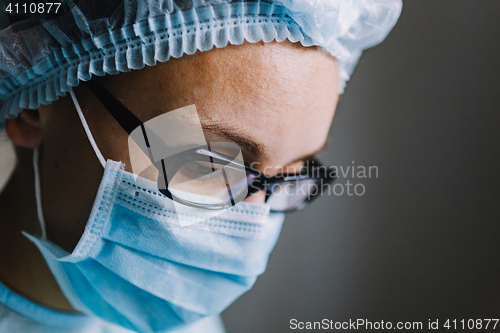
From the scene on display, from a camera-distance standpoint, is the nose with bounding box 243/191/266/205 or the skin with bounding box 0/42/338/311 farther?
the nose with bounding box 243/191/266/205

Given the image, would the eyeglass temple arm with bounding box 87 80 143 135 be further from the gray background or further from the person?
the gray background

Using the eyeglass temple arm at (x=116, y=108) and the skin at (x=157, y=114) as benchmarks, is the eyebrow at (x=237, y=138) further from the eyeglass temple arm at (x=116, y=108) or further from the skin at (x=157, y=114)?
the eyeglass temple arm at (x=116, y=108)

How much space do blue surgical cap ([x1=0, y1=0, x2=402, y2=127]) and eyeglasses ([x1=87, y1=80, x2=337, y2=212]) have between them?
6 centimetres

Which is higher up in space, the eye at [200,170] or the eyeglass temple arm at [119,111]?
the eyeglass temple arm at [119,111]

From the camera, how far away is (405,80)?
3.46 ft

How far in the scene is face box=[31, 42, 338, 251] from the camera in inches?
21.6

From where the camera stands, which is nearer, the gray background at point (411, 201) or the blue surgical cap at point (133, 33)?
the blue surgical cap at point (133, 33)

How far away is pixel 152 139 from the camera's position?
562mm

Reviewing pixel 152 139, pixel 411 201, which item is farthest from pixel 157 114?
pixel 411 201

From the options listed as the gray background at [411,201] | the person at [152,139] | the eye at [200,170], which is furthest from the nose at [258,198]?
the gray background at [411,201]

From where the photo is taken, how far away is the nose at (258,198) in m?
0.71

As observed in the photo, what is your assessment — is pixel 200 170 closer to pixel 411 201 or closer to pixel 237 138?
pixel 237 138

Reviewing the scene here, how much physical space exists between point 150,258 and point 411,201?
92 centimetres

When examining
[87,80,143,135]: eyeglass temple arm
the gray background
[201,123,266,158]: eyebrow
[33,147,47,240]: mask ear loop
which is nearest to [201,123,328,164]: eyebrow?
[201,123,266,158]: eyebrow
